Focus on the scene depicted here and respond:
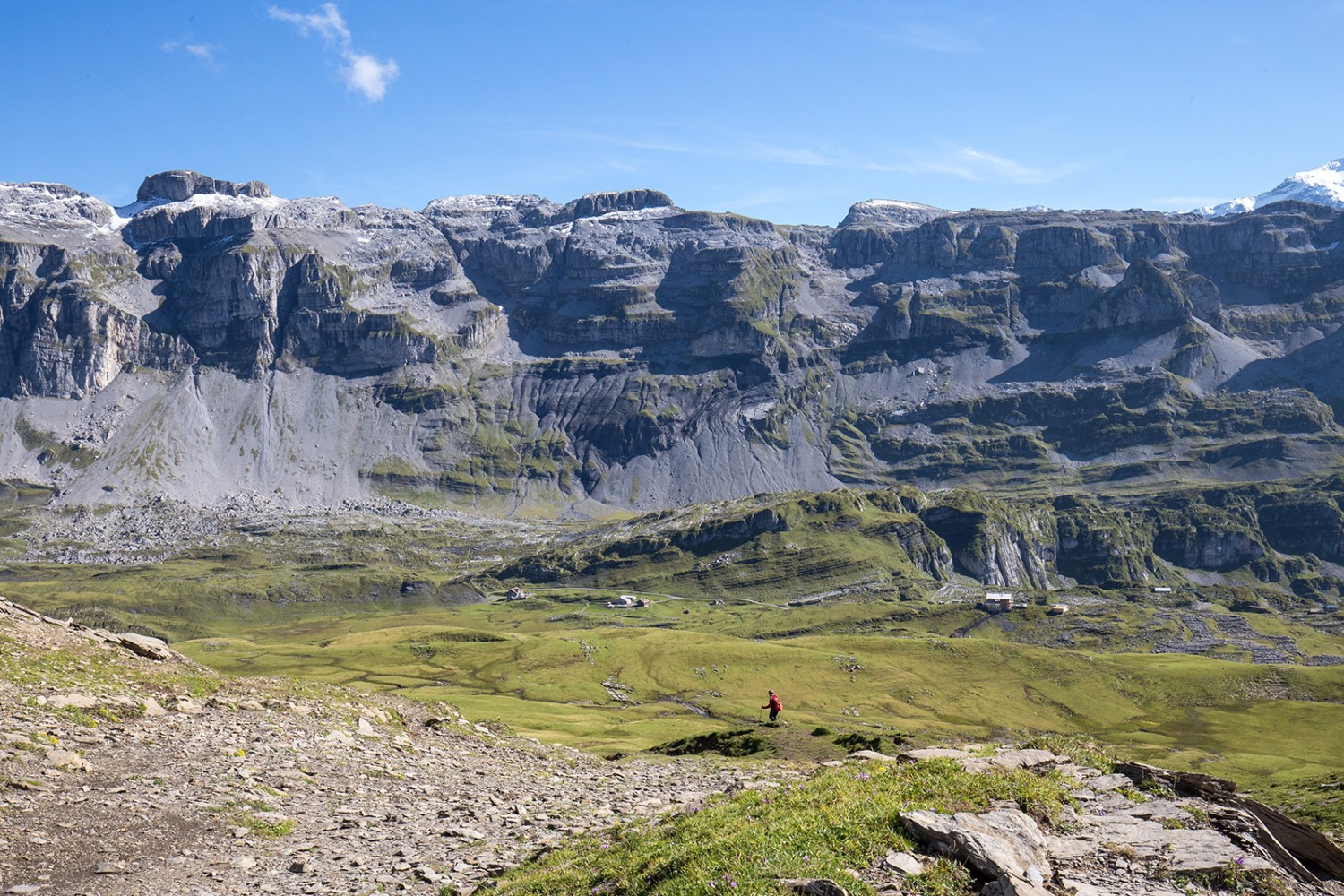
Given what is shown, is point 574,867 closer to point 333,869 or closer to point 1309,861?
Result: point 333,869

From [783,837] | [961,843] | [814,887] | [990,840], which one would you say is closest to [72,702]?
[783,837]

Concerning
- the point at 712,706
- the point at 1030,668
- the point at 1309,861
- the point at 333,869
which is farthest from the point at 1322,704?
the point at 333,869

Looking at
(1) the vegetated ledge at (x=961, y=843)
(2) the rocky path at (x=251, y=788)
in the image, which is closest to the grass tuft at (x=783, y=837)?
(1) the vegetated ledge at (x=961, y=843)

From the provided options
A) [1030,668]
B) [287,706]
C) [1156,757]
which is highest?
[287,706]

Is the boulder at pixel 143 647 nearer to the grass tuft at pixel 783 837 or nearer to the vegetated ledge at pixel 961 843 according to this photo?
the vegetated ledge at pixel 961 843

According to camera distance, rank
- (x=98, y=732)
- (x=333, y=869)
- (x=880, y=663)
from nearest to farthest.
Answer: (x=333, y=869) → (x=98, y=732) → (x=880, y=663)

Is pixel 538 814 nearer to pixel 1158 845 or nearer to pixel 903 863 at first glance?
pixel 903 863

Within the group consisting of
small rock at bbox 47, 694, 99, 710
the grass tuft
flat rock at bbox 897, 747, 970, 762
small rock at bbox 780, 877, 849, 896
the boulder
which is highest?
small rock at bbox 780, 877, 849, 896

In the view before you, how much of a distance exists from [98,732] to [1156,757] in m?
114

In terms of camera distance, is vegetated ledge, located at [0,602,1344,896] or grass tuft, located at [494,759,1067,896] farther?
vegetated ledge, located at [0,602,1344,896]

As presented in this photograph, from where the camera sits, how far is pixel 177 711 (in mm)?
35312

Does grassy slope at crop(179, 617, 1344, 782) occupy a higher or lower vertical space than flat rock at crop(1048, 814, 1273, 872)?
lower

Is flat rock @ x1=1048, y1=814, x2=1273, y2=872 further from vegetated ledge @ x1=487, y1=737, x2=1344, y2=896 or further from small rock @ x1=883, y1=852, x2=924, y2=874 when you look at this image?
small rock @ x1=883, y1=852, x2=924, y2=874

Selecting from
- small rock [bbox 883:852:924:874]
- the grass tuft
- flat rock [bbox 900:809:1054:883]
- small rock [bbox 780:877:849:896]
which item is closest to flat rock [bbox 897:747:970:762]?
the grass tuft
